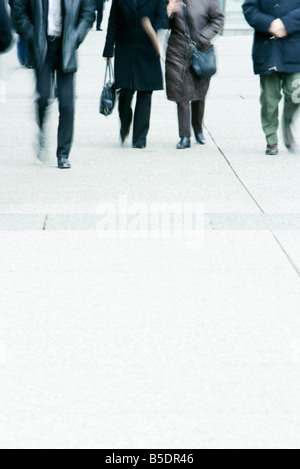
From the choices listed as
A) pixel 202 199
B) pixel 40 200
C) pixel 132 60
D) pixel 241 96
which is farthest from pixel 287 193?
pixel 241 96

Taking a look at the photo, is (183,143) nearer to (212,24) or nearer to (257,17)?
(212,24)

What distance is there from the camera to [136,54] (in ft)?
31.2

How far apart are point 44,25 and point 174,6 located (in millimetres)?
1583

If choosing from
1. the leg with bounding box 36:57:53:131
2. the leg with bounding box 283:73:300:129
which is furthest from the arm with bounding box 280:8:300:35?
the leg with bounding box 36:57:53:131

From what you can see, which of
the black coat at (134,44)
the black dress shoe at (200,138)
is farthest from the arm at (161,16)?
the black dress shoe at (200,138)

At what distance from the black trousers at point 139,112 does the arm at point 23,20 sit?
1.58 meters

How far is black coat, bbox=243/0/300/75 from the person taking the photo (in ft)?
29.2

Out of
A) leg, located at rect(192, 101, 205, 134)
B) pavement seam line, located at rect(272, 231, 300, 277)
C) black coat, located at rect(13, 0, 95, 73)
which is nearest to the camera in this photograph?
pavement seam line, located at rect(272, 231, 300, 277)

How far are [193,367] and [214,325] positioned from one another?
554 mm

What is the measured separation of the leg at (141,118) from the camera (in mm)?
9594

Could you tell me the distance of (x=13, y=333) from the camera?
4.66 metres

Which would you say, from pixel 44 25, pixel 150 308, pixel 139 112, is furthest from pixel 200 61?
pixel 150 308

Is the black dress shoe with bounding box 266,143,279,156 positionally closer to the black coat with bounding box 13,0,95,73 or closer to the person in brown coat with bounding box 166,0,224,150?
the person in brown coat with bounding box 166,0,224,150

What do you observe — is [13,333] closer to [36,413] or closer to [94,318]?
[94,318]
